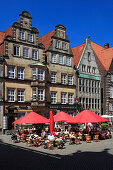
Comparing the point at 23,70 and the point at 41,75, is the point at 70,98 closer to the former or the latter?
the point at 41,75

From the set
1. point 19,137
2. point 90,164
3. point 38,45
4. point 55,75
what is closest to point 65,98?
point 55,75

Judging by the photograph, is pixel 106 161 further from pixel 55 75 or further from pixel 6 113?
pixel 55 75

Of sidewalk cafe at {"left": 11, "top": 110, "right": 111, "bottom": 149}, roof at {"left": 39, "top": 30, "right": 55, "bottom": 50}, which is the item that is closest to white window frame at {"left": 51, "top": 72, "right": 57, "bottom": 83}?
roof at {"left": 39, "top": 30, "right": 55, "bottom": 50}

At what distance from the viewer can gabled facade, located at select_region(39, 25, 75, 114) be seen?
105ft

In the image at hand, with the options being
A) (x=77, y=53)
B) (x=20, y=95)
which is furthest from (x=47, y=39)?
(x=20, y=95)

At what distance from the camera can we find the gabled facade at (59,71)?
31.9 m

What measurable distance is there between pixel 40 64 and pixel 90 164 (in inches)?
785

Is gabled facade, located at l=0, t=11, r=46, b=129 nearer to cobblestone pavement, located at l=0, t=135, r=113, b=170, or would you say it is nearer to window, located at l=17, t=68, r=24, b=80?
window, located at l=17, t=68, r=24, b=80

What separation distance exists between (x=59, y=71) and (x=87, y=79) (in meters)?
6.33

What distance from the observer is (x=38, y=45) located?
3067cm

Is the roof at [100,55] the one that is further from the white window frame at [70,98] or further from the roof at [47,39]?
the roof at [47,39]

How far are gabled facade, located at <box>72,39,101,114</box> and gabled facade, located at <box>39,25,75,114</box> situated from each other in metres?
1.72

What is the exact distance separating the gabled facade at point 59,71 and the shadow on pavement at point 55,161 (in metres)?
17.6

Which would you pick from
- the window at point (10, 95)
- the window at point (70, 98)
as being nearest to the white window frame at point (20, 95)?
the window at point (10, 95)
